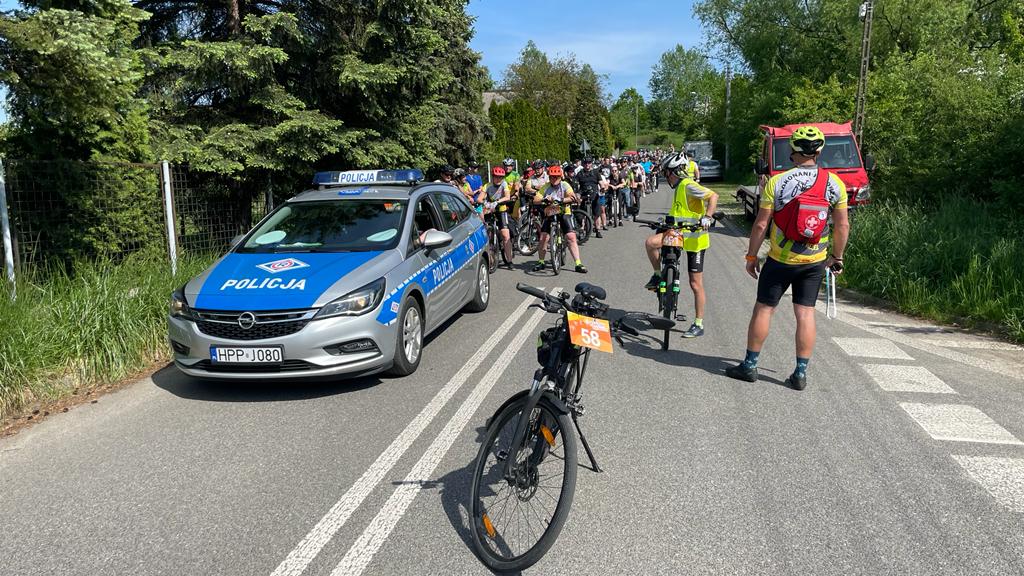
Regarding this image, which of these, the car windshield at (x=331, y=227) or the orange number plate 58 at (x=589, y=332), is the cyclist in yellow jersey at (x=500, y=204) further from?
the orange number plate 58 at (x=589, y=332)

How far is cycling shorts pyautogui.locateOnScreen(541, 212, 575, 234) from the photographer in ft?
38.6

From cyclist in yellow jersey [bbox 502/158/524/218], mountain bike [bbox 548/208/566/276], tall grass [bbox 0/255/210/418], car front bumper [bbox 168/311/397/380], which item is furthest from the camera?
cyclist in yellow jersey [bbox 502/158/524/218]

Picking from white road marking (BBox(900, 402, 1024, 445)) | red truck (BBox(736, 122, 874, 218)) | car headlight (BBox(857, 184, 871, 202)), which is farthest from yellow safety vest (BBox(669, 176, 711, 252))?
car headlight (BBox(857, 184, 871, 202))

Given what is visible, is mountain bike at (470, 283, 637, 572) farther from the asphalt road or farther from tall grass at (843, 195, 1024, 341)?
tall grass at (843, 195, 1024, 341)

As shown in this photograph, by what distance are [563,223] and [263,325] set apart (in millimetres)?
7102

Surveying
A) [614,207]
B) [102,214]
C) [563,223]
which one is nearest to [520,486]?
[102,214]

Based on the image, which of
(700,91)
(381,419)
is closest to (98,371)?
(381,419)

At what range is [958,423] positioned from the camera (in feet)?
16.2

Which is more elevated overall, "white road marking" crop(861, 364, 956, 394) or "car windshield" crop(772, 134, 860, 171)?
"car windshield" crop(772, 134, 860, 171)

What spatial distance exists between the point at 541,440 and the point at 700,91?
130 metres

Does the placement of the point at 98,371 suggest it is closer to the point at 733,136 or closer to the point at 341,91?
the point at 341,91

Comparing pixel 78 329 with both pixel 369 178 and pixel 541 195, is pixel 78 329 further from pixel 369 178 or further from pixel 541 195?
pixel 541 195

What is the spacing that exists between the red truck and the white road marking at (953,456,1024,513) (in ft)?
34.2

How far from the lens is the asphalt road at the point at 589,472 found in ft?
10.8
